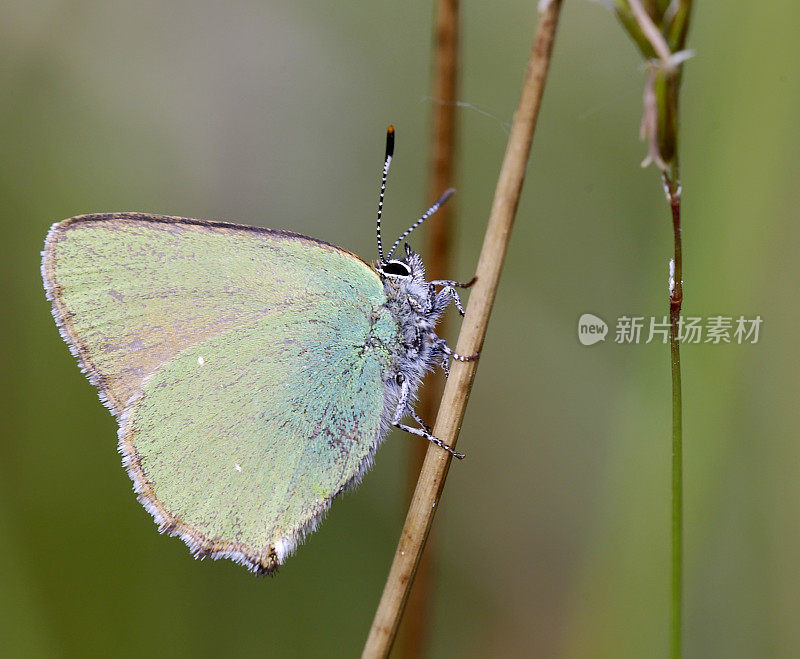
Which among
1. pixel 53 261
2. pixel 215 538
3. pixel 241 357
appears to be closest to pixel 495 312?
pixel 241 357

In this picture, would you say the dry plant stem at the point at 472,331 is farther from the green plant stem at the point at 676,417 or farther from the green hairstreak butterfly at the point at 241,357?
the green hairstreak butterfly at the point at 241,357

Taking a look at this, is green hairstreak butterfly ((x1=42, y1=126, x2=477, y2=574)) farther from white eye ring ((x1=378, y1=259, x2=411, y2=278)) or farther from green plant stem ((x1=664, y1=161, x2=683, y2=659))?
green plant stem ((x1=664, y1=161, x2=683, y2=659))

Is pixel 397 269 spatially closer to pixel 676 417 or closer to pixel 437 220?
pixel 437 220

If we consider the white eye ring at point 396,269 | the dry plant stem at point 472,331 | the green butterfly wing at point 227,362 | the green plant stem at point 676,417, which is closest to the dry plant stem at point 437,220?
the white eye ring at point 396,269

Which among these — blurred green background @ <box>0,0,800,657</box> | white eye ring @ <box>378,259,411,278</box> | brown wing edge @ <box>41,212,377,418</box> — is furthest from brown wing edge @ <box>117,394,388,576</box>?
blurred green background @ <box>0,0,800,657</box>

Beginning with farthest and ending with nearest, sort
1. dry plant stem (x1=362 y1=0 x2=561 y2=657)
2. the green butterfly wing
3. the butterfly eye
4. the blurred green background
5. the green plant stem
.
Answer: the blurred green background
the butterfly eye
the green butterfly wing
dry plant stem (x1=362 y1=0 x2=561 y2=657)
the green plant stem

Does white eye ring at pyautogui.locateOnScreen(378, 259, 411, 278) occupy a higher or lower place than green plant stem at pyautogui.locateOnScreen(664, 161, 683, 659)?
higher

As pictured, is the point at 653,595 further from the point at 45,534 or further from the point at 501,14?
the point at 501,14
